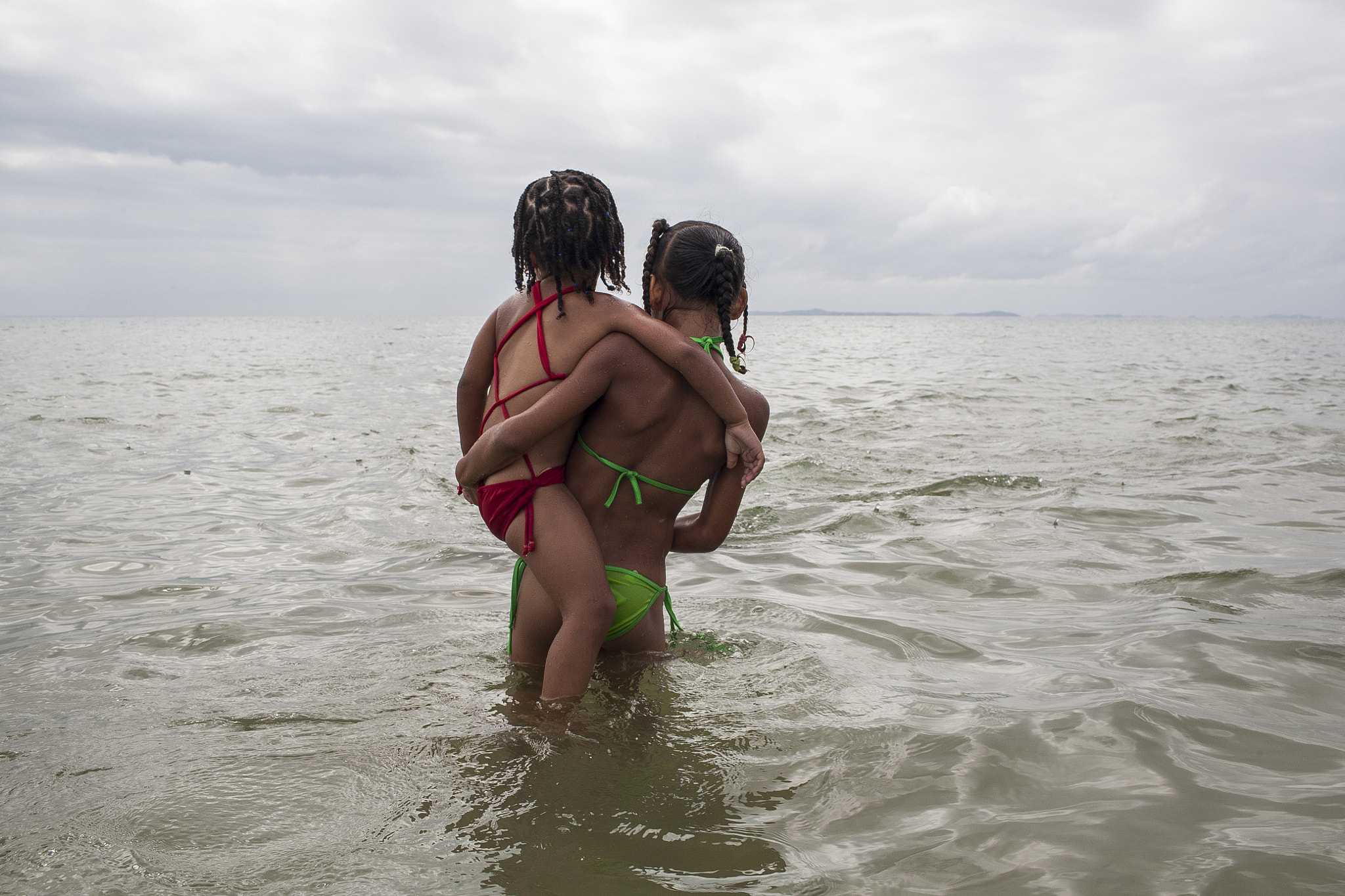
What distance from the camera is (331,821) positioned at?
2248 millimetres

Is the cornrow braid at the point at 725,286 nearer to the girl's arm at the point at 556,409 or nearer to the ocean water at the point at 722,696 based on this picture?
the girl's arm at the point at 556,409

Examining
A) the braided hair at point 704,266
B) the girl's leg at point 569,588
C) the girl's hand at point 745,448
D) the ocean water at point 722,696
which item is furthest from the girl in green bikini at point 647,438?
the ocean water at point 722,696

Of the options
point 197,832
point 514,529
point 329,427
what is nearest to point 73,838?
point 197,832

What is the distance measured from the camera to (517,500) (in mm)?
2816

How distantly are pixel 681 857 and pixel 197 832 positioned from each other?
1199 millimetres

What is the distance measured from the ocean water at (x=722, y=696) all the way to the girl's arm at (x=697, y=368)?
3.09ft

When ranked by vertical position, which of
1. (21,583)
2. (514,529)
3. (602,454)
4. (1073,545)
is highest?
(602,454)

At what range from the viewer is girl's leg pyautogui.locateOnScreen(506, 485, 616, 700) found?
2.71 meters

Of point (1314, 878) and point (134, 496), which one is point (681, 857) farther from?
point (134, 496)

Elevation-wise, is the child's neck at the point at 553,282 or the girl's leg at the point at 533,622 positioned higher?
the child's neck at the point at 553,282

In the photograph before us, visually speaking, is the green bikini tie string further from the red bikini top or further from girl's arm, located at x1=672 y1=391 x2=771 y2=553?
the red bikini top

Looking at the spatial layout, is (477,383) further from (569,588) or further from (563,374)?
(569,588)

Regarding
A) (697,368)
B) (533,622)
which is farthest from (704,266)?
(533,622)

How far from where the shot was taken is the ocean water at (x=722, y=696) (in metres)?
2.11
